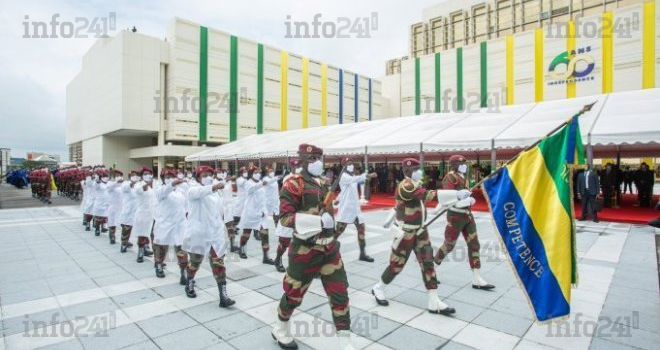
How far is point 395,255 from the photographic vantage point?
14.0 feet

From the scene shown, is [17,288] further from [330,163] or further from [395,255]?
[330,163]

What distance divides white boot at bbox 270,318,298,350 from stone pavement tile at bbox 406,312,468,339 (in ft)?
4.41

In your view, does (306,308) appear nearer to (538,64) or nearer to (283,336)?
(283,336)

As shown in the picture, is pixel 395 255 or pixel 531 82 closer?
pixel 395 255

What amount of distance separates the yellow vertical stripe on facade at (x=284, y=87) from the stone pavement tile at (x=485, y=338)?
41553 mm

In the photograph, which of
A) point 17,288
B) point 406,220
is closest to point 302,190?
point 406,220

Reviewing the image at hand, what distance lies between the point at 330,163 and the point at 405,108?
22.4 metres

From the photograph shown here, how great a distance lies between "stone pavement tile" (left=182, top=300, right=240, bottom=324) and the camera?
13.4 feet

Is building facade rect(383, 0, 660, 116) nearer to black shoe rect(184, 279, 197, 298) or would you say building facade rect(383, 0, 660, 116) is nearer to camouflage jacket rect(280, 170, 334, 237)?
black shoe rect(184, 279, 197, 298)

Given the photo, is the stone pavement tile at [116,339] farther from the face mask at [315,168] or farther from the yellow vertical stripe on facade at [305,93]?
the yellow vertical stripe on facade at [305,93]

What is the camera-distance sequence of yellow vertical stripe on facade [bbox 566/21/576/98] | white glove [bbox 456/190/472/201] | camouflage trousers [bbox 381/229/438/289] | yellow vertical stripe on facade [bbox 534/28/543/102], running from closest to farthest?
white glove [bbox 456/190/472/201], camouflage trousers [bbox 381/229/438/289], yellow vertical stripe on facade [bbox 566/21/576/98], yellow vertical stripe on facade [bbox 534/28/543/102]

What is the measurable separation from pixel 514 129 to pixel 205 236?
11.7 m

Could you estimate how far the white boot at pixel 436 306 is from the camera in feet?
13.4

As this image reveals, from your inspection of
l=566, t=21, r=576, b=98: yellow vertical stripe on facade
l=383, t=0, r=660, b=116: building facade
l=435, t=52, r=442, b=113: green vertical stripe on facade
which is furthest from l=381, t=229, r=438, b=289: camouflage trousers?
l=435, t=52, r=442, b=113: green vertical stripe on facade
